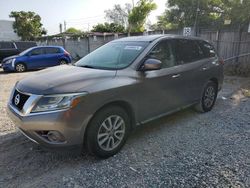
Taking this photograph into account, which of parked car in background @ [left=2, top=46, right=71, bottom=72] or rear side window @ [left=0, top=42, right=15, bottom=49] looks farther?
rear side window @ [left=0, top=42, right=15, bottom=49]

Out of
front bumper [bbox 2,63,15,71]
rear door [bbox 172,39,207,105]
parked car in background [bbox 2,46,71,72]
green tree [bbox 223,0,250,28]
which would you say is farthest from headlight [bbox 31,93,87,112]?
front bumper [bbox 2,63,15,71]

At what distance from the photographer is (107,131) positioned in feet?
10.8

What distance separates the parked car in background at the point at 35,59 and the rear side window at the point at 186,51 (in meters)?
10.4

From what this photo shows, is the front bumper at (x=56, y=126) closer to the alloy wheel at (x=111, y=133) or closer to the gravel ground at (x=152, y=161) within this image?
the alloy wheel at (x=111, y=133)

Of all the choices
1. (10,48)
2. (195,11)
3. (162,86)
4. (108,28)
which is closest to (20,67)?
(10,48)

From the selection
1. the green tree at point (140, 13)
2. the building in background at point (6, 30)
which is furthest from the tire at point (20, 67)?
the building in background at point (6, 30)

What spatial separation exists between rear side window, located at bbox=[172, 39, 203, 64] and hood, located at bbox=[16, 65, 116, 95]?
153 centimetres

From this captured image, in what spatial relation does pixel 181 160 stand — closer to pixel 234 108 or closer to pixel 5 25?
pixel 234 108

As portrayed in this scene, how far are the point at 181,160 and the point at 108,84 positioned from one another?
1.43 m

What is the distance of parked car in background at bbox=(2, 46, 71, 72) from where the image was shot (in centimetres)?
1287

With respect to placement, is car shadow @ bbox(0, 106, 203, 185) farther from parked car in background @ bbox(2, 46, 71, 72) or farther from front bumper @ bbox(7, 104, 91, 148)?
parked car in background @ bbox(2, 46, 71, 72)

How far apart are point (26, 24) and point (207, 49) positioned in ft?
115

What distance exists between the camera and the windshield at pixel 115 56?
12.4ft

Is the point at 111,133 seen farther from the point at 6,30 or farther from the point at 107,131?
the point at 6,30
